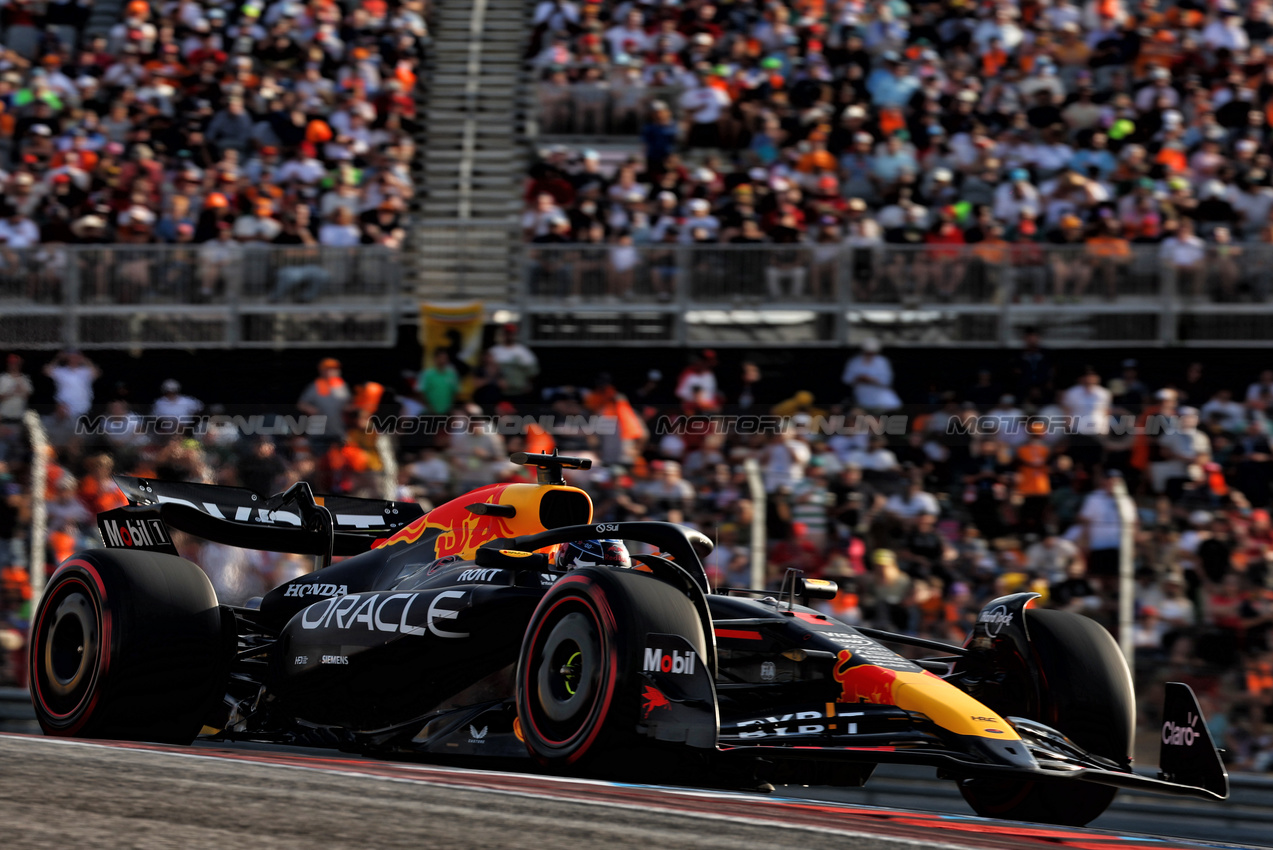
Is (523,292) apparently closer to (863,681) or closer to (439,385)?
(439,385)

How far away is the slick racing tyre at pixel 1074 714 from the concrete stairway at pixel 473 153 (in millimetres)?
8595

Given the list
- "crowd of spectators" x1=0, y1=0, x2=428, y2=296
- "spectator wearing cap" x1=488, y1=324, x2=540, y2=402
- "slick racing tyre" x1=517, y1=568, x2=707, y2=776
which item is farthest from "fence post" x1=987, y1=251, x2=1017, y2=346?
"slick racing tyre" x1=517, y1=568, x2=707, y2=776

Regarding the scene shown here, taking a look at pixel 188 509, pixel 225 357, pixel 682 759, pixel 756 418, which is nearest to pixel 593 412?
pixel 756 418

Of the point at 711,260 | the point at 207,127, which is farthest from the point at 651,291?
the point at 207,127

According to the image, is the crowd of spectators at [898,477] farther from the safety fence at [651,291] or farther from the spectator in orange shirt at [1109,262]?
the spectator in orange shirt at [1109,262]

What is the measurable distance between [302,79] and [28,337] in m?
4.09

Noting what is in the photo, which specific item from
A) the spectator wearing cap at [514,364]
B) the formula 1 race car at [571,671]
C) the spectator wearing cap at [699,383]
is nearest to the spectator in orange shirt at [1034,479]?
A: the spectator wearing cap at [699,383]

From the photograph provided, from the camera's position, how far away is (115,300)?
14336 millimetres

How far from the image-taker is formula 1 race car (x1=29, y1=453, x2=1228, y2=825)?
5.50m

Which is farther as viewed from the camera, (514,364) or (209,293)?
(209,293)

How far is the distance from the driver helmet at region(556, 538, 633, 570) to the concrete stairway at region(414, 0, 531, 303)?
811 cm

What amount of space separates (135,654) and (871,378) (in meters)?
7.77

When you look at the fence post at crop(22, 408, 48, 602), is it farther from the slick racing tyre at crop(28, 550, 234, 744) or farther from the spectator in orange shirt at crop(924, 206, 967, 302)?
the spectator in orange shirt at crop(924, 206, 967, 302)

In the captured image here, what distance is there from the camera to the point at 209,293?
14.4 meters
